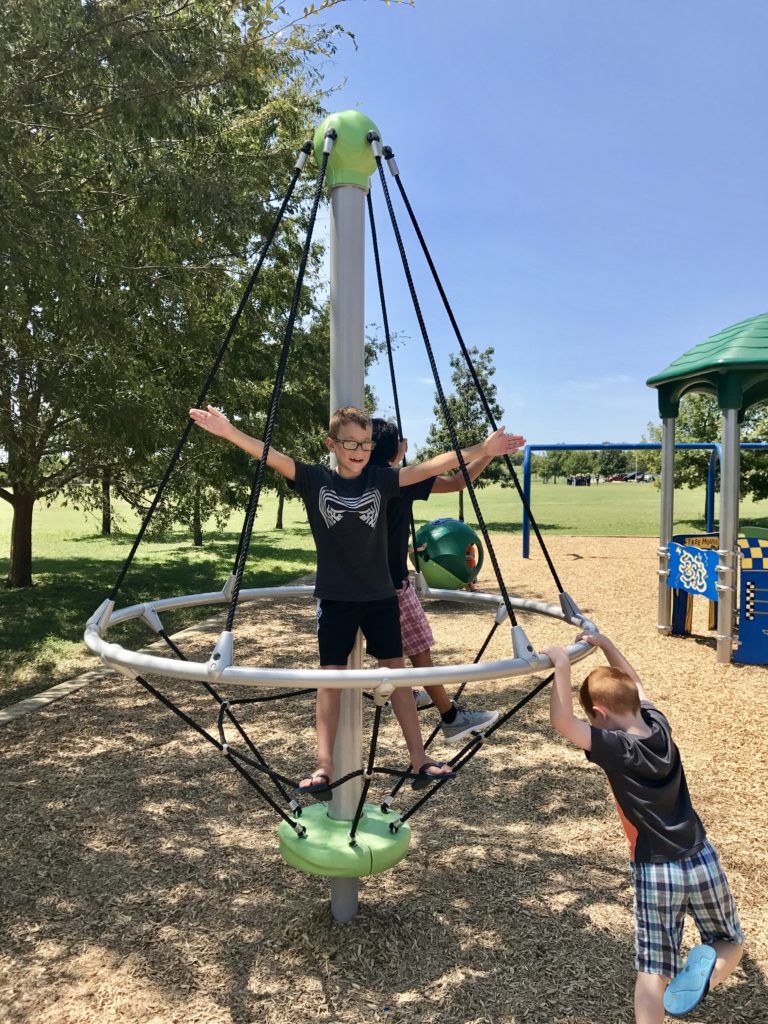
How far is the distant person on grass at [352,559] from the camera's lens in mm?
2623

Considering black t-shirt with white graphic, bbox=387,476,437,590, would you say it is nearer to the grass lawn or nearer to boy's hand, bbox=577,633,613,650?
boy's hand, bbox=577,633,613,650

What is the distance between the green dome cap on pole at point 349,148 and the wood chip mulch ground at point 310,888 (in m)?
2.89

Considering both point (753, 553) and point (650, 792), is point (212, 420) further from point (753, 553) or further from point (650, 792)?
point (753, 553)

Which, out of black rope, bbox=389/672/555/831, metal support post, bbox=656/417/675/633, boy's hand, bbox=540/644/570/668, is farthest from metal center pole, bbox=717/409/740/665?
boy's hand, bbox=540/644/570/668

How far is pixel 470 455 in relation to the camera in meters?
2.66

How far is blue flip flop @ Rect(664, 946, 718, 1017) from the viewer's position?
2.15m

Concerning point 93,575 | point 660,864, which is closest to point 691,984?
point 660,864

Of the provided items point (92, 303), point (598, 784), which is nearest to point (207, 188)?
point (92, 303)

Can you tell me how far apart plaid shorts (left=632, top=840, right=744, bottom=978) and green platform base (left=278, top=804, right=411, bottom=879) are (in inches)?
32.3

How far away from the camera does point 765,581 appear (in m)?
7.00

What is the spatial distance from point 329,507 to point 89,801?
268 cm

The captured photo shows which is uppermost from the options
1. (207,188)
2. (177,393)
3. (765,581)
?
(207,188)

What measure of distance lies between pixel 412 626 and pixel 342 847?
1.15 metres

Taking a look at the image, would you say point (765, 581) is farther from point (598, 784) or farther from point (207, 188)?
point (207, 188)
